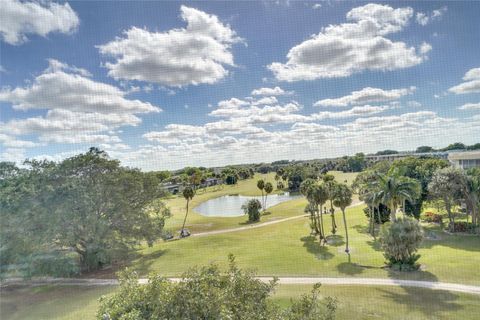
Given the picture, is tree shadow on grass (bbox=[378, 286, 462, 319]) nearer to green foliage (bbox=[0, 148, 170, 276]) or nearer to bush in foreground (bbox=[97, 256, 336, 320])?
bush in foreground (bbox=[97, 256, 336, 320])

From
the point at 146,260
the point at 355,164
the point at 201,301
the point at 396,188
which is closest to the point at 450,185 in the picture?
the point at 396,188

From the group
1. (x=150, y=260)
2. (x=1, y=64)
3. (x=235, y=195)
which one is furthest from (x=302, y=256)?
(x=235, y=195)

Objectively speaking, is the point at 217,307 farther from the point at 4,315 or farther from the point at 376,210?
the point at 376,210

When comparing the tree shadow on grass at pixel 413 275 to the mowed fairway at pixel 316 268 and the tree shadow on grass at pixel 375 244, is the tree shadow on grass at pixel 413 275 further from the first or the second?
the tree shadow on grass at pixel 375 244

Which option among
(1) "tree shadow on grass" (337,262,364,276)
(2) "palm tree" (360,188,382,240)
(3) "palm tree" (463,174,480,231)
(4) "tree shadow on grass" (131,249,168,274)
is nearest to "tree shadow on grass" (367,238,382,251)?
(2) "palm tree" (360,188,382,240)

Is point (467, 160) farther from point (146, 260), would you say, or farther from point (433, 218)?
point (146, 260)
